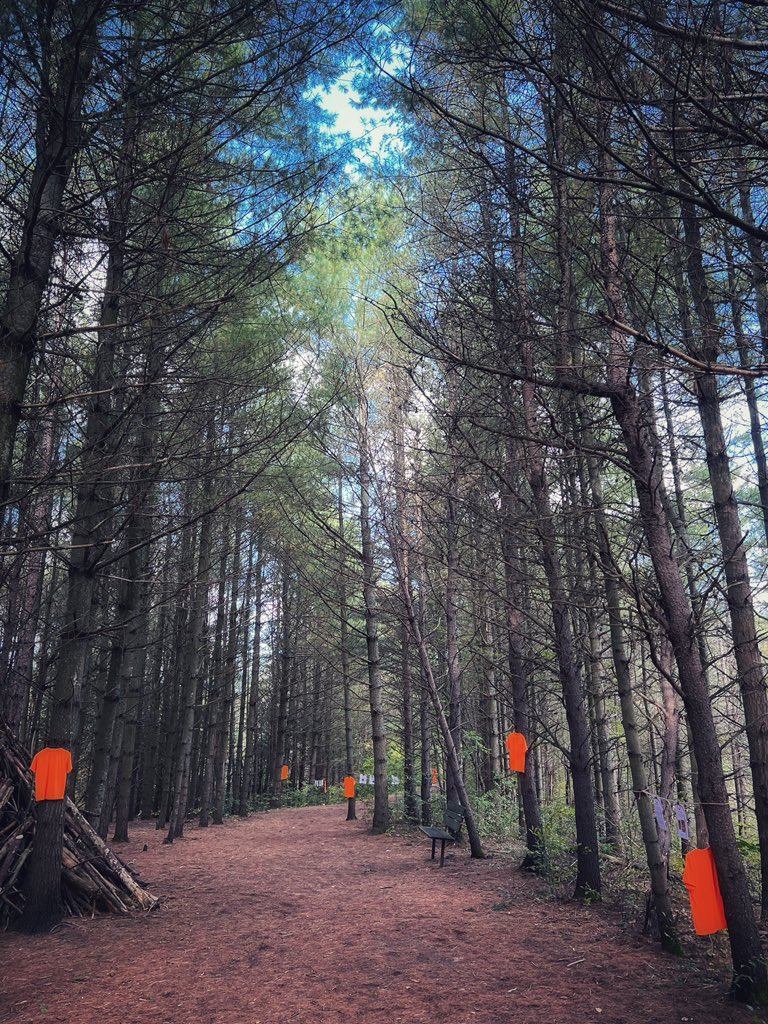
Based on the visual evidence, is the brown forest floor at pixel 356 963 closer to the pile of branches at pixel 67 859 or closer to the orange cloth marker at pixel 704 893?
the pile of branches at pixel 67 859

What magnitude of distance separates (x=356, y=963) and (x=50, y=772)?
2.88 metres

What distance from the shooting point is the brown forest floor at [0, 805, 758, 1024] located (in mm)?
3711

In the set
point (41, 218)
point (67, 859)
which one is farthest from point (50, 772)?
point (41, 218)

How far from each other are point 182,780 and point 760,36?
509 inches

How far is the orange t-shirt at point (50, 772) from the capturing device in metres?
5.20

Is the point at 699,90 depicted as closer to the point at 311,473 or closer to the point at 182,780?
the point at 311,473

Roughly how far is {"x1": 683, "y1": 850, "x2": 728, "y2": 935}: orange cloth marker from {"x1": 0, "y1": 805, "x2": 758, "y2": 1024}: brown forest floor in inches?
17.0

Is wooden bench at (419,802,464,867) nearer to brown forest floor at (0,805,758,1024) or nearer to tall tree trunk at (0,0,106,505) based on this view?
brown forest floor at (0,805,758,1024)

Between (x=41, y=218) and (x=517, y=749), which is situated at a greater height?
(x=41, y=218)

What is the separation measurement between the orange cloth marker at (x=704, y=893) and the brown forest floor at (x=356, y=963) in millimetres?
433

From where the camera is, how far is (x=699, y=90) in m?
2.60

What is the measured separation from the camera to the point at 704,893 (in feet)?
11.3

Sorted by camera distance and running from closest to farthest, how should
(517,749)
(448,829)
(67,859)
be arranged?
(67,859) → (517,749) → (448,829)

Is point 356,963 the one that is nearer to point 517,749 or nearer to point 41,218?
point 517,749
